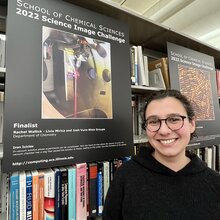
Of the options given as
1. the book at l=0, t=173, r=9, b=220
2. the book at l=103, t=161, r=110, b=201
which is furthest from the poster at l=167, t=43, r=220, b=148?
the book at l=0, t=173, r=9, b=220

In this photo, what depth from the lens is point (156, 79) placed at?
1.57m

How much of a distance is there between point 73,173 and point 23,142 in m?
0.30

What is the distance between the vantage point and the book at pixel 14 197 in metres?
0.85

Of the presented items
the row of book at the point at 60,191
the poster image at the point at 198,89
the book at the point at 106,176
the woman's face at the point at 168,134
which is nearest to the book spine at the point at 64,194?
the row of book at the point at 60,191

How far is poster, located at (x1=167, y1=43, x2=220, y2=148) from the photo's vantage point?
1.56m

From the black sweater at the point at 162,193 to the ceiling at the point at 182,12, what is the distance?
5.39 feet

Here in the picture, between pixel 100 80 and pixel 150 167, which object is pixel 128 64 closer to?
pixel 100 80

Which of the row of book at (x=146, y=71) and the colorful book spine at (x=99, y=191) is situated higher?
the row of book at (x=146, y=71)

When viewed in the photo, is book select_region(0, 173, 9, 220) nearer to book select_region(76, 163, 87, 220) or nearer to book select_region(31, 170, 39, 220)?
book select_region(31, 170, 39, 220)

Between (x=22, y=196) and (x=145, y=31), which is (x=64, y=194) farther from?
(x=145, y=31)

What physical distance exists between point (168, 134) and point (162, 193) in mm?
257

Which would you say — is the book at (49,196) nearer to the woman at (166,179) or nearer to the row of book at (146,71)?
the woman at (166,179)

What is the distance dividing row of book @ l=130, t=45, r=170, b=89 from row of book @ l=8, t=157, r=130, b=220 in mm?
625

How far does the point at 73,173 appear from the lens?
39.6 inches
